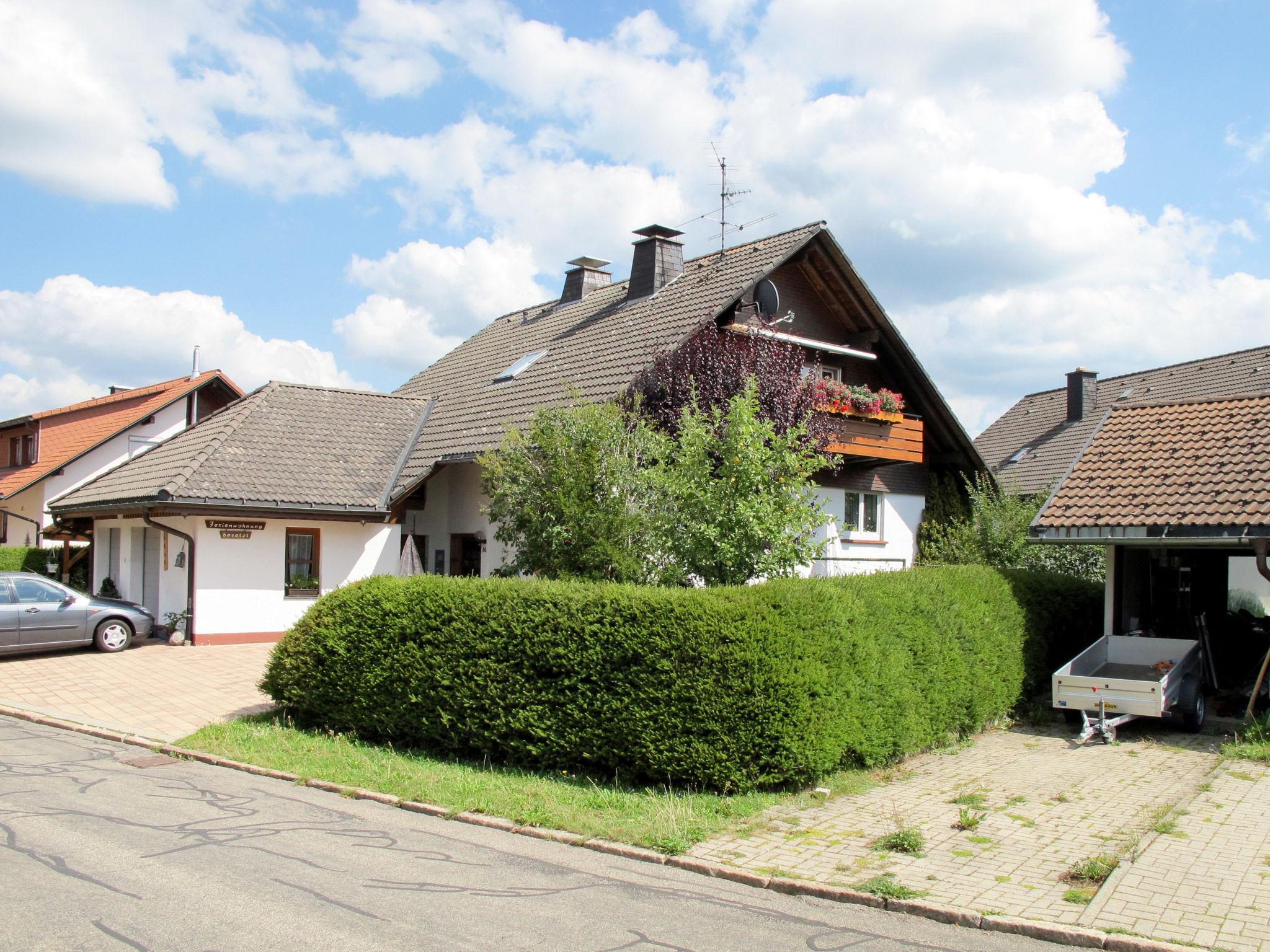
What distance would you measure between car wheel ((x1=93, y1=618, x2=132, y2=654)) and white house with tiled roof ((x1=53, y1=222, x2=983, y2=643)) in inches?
46.5

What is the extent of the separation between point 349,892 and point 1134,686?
360 inches

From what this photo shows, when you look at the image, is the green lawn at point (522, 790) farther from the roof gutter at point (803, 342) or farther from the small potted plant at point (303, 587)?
the small potted plant at point (303, 587)

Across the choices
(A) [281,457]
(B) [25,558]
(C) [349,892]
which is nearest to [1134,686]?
(C) [349,892]

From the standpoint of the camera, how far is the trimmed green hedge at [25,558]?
2883cm

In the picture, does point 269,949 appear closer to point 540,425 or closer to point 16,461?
point 540,425

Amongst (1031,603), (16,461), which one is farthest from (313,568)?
(16,461)

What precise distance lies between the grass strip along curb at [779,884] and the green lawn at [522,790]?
4.2 inches

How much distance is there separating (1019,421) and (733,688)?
103 ft

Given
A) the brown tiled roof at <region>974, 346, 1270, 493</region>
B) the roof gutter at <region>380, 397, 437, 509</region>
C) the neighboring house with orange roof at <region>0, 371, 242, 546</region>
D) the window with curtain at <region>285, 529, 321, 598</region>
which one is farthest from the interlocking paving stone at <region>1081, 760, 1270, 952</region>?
the neighboring house with orange roof at <region>0, 371, 242, 546</region>

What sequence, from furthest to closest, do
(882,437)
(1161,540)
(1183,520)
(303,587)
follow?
(882,437), (303,587), (1161,540), (1183,520)

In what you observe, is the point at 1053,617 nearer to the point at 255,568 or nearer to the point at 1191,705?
the point at 1191,705

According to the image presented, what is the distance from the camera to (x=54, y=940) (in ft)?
17.4

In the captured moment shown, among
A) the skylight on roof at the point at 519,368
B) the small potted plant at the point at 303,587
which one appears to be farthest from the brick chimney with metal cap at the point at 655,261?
the small potted plant at the point at 303,587

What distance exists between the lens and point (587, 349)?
21203mm
